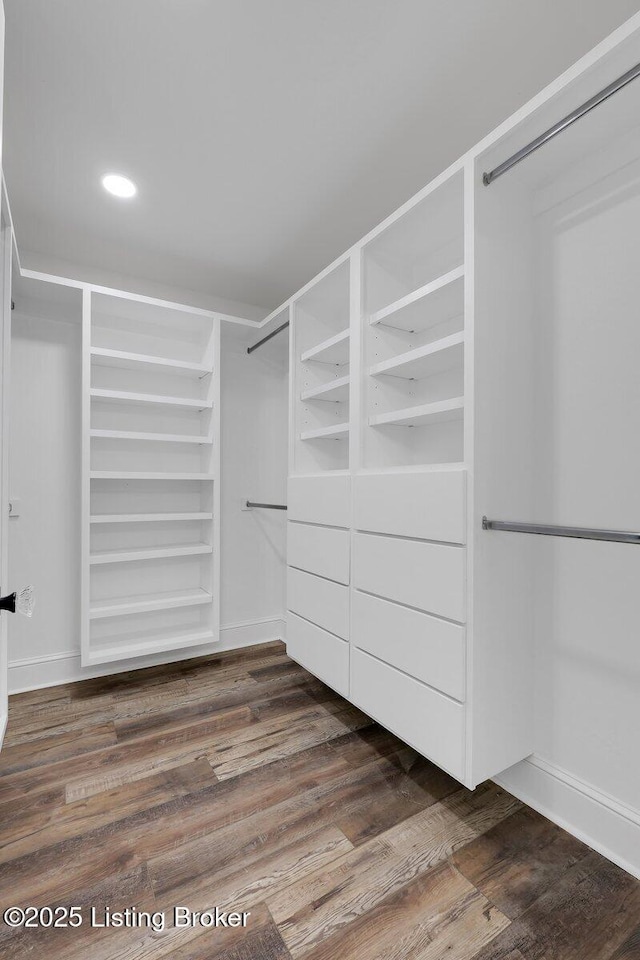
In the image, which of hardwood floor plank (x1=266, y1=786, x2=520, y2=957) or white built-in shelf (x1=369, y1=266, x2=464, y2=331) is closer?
hardwood floor plank (x1=266, y1=786, x2=520, y2=957)

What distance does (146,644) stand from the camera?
2.79 meters

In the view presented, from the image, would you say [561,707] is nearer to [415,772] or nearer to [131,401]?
[415,772]

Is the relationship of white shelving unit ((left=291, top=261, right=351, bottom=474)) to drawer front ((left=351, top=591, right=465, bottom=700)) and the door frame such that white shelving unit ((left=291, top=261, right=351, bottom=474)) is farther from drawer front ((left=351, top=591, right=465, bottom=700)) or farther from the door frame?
the door frame

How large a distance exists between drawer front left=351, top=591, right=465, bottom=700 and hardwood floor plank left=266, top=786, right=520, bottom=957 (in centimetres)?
48

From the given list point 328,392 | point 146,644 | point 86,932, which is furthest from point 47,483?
point 86,932

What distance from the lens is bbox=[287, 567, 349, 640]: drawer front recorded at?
2184 millimetres

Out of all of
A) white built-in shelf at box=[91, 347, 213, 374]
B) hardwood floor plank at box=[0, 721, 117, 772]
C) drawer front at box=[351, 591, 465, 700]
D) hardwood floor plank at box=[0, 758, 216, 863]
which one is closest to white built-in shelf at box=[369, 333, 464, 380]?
drawer front at box=[351, 591, 465, 700]

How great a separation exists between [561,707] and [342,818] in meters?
0.88


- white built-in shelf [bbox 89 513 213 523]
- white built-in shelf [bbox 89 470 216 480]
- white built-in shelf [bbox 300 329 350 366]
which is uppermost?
white built-in shelf [bbox 300 329 350 366]

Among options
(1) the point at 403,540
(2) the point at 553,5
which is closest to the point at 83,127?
(2) the point at 553,5

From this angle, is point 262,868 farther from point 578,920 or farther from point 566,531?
point 566,531

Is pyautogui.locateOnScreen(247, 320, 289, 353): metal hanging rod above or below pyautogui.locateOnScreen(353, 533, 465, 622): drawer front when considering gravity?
above

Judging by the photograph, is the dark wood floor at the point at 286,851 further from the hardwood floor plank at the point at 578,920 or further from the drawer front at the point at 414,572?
the drawer front at the point at 414,572

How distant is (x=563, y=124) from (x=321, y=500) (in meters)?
1.67
